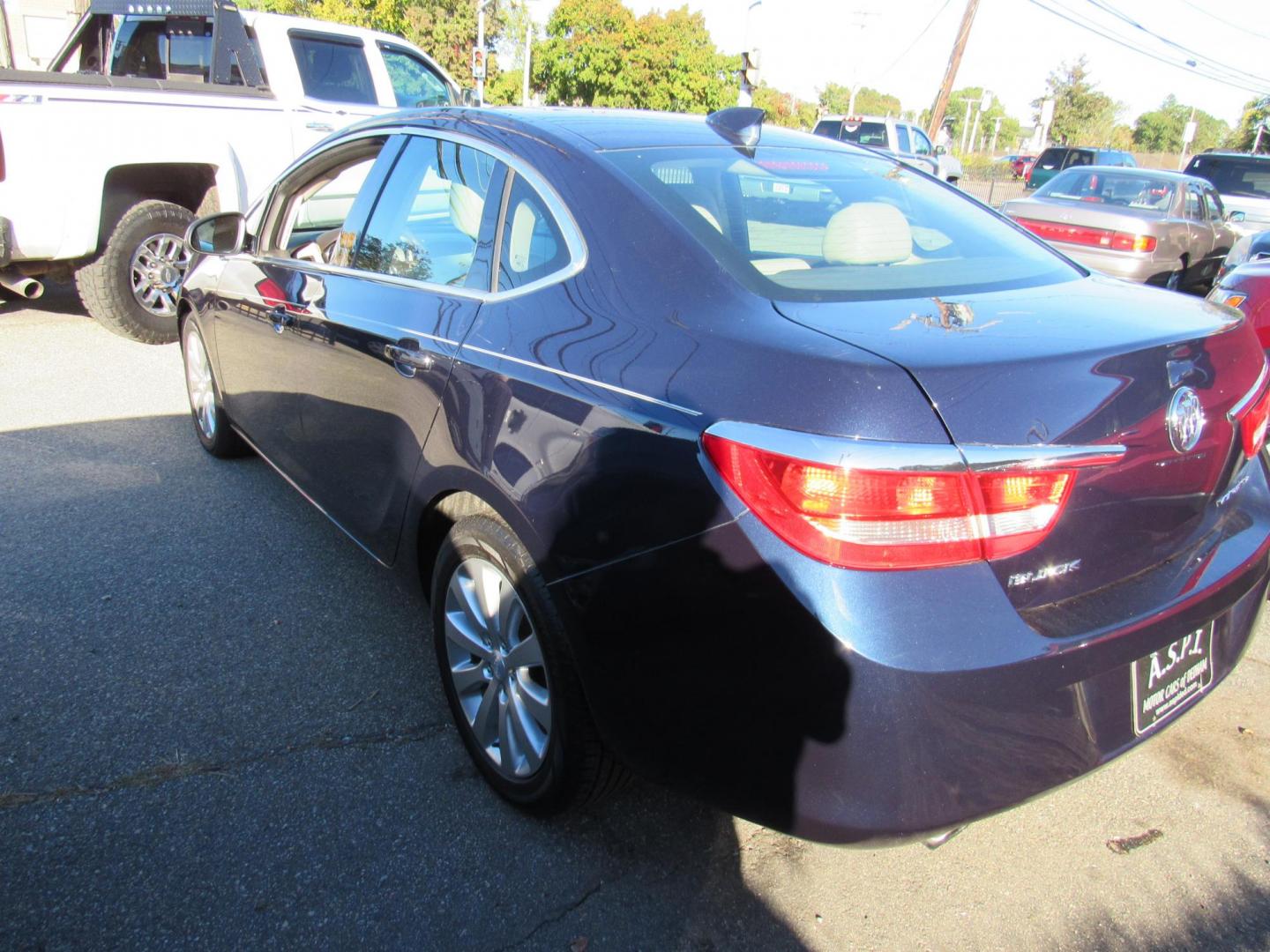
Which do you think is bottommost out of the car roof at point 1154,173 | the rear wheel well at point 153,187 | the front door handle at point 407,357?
the rear wheel well at point 153,187

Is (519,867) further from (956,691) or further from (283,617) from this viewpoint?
(283,617)

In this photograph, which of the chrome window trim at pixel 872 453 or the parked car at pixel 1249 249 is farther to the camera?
the parked car at pixel 1249 249

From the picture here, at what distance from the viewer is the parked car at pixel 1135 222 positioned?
9859mm

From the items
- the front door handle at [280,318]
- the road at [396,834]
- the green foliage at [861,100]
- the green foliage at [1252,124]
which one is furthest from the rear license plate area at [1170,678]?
the green foliage at [861,100]

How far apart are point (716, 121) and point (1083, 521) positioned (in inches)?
74.1

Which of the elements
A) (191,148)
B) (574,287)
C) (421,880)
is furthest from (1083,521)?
(191,148)

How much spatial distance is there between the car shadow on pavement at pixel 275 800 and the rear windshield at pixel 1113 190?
9968mm

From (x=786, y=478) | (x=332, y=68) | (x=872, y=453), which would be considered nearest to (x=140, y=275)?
(x=332, y=68)

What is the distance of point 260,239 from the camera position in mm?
4078

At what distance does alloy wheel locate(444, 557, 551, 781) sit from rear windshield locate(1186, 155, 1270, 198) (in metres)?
16.9

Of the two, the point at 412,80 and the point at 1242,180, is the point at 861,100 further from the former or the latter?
the point at 412,80

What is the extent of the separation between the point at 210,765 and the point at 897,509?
2.04 meters

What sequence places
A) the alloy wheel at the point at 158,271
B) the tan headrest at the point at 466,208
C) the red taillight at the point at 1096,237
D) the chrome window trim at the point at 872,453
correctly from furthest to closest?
1. the red taillight at the point at 1096,237
2. the alloy wheel at the point at 158,271
3. the tan headrest at the point at 466,208
4. the chrome window trim at the point at 872,453

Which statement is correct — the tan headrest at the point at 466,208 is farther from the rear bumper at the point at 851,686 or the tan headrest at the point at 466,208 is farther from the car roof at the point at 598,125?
the rear bumper at the point at 851,686
